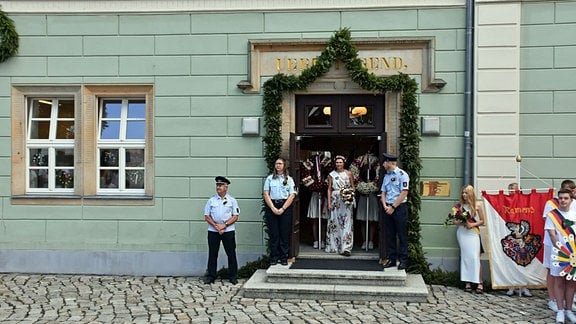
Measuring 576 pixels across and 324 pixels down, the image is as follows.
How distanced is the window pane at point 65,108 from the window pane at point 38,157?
71 centimetres

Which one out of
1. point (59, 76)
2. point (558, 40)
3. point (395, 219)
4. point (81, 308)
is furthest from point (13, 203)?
point (558, 40)

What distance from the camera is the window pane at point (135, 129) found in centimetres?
1014

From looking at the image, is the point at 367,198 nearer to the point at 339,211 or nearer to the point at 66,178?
the point at 339,211

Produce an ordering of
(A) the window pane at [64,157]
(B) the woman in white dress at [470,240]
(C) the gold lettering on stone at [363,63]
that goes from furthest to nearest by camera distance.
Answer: (A) the window pane at [64,157], (C) the gold lettering on stone at [363,63], (B) the woman in white dress at [470,240]

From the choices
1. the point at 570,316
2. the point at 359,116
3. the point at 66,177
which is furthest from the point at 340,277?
the point at 66,177

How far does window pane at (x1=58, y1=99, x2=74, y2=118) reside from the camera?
10289 mm

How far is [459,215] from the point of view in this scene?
8664 millimetres

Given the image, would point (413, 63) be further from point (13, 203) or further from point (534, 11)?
point (13, 203)

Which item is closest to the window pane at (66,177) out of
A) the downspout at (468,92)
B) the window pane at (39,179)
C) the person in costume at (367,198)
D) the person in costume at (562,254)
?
the window pane at (39,179)

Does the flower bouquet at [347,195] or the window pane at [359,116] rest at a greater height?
the window pane at [359,116]

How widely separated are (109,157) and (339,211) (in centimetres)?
417

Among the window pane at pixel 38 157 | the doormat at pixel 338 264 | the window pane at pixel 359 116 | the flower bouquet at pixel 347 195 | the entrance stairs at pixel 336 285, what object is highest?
the window pane at pixel 359 116

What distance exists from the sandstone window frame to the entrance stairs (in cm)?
275

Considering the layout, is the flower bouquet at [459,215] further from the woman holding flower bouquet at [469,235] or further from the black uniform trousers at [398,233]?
the black uniform trousers at [398,233]
